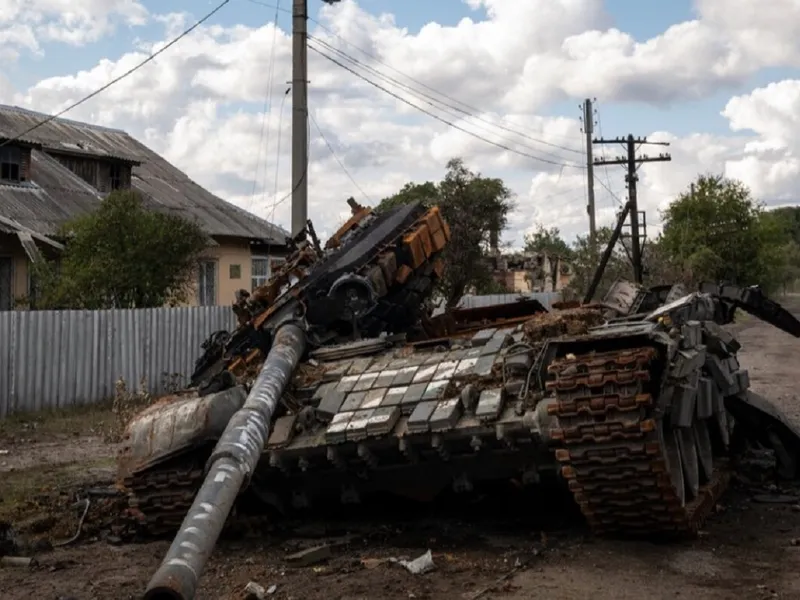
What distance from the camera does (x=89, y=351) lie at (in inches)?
672

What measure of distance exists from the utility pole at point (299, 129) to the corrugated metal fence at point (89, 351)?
2993mm

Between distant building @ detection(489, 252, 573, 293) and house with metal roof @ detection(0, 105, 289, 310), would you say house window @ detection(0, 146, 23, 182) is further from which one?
distant building @ detection(489, 252, 573, 293)

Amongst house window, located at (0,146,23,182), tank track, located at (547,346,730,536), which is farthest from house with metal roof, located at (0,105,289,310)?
tank track, located at (547,346,730,536)

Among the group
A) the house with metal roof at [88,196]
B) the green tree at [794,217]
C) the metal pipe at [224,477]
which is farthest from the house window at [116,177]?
the green tree at [794,217]

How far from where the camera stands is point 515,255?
55.0 metres

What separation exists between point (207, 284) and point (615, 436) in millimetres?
25591

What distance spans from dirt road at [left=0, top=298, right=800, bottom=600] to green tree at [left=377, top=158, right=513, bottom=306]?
22427 millimetres

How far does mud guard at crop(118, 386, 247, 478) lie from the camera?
7570 mm

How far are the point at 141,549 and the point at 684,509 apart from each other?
3.90 metres

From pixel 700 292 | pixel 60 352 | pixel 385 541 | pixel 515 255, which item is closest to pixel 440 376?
pixel 385 541

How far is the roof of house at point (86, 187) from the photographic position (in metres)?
25.0

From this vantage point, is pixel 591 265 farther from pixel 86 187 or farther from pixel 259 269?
pixel 86 187

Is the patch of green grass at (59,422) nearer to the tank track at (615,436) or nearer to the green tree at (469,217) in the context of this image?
the tank track at (615,436)

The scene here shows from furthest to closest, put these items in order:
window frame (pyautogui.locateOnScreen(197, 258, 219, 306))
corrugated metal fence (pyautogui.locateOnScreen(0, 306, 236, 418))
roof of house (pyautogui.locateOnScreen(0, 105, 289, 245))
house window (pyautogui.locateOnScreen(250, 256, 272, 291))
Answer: house window (pyautogui.locateOnScreen(250, 256, 272, 291)) < window frame (pyautogui.locateOnScreen(197, 258, 219, 306)) < roof of house (pyautogui.locateOnScreen(0, 105, 289, 245)) < corrugated metal fence (pyautogui.locateOnScreen(0, 306, 236, 418))
